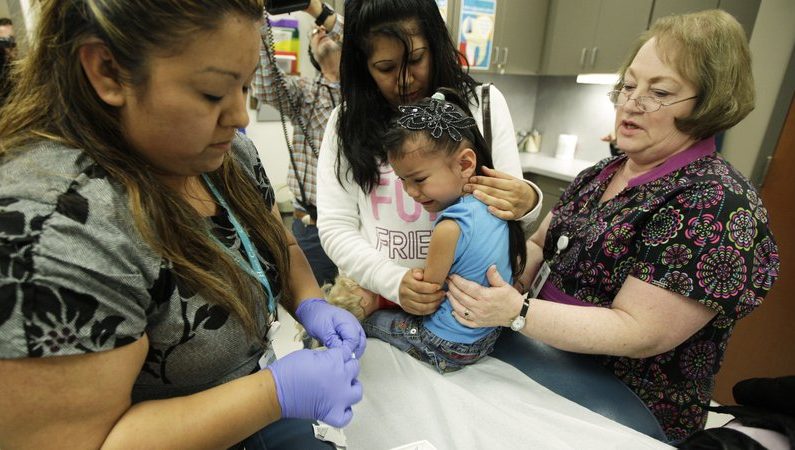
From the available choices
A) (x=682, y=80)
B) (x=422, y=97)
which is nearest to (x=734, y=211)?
(x=682, y=80)

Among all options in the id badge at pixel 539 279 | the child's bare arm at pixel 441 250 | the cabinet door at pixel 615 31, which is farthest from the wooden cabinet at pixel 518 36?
the child's bare arm at pixel 441 250

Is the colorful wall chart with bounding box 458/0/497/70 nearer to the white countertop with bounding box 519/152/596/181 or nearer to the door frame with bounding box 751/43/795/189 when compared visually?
the white countertop with bounding box 519/152/596/181

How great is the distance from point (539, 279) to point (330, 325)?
709mm

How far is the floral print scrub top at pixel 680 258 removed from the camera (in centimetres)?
100

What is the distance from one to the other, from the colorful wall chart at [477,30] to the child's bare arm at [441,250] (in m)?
2.64

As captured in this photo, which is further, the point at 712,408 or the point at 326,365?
the point at 712,408

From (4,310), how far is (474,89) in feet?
4.01

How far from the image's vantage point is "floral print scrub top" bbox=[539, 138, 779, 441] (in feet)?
3.29

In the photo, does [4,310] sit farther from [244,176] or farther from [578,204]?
[578,204]

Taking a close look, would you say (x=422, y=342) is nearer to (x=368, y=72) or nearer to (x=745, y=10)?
(x=368, y=72)

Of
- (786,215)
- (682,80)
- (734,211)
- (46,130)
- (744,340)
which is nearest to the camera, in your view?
(46,130)

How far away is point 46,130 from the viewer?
0.65 metres

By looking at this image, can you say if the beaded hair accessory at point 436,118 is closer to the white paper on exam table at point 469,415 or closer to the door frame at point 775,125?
the white paper on exam table at point 469,415

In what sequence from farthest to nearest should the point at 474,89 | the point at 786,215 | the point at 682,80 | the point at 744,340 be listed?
the point at 744,340
the point at 786,215
the point at 474,89
the point at 682,80
